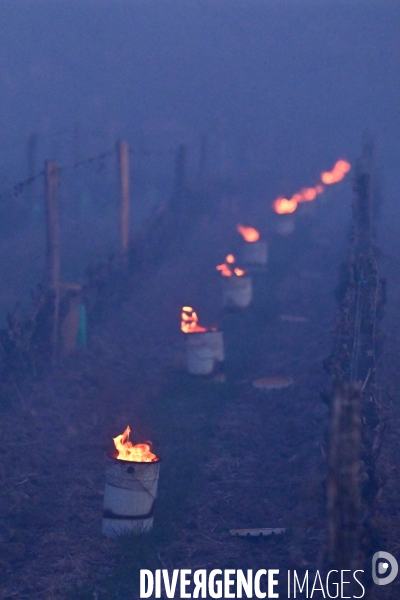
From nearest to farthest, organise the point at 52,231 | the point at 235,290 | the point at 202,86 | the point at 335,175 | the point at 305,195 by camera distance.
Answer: the point at 52,231
the point at 235,290
the point at 305,195
the point at 335,175
the point at 202,86

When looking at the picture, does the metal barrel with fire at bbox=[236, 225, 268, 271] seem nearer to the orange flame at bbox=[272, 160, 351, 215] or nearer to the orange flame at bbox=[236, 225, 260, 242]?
the orange flame at bbox=[236, 225, 260, 242]

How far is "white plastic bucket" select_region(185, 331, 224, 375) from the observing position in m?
11.1

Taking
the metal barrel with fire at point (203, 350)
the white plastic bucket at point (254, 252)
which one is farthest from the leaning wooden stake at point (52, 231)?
the white plastic bucket at point (254, 252)

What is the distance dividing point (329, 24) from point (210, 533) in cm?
5531

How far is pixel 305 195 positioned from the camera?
26.1 meters

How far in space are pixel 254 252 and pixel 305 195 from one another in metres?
8.70

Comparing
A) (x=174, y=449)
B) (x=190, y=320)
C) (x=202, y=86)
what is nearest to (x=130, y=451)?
(x=174, y=449)

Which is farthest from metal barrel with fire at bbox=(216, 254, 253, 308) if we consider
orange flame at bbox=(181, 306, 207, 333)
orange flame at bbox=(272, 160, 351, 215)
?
orange flame at bbox=(272, 160, 351, 215)

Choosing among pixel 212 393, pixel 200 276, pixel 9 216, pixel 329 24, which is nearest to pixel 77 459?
pixel 212 393

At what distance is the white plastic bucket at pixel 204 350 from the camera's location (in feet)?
36.3

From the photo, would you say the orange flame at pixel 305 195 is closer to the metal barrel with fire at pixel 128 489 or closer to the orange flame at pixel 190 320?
the orange flame at pixel 190 320

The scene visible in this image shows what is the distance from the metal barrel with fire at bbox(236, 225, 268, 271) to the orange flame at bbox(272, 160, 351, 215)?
12.6 ft

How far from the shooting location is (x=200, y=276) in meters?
18.0

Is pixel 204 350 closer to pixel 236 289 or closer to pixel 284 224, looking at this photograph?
pixel 236 289
